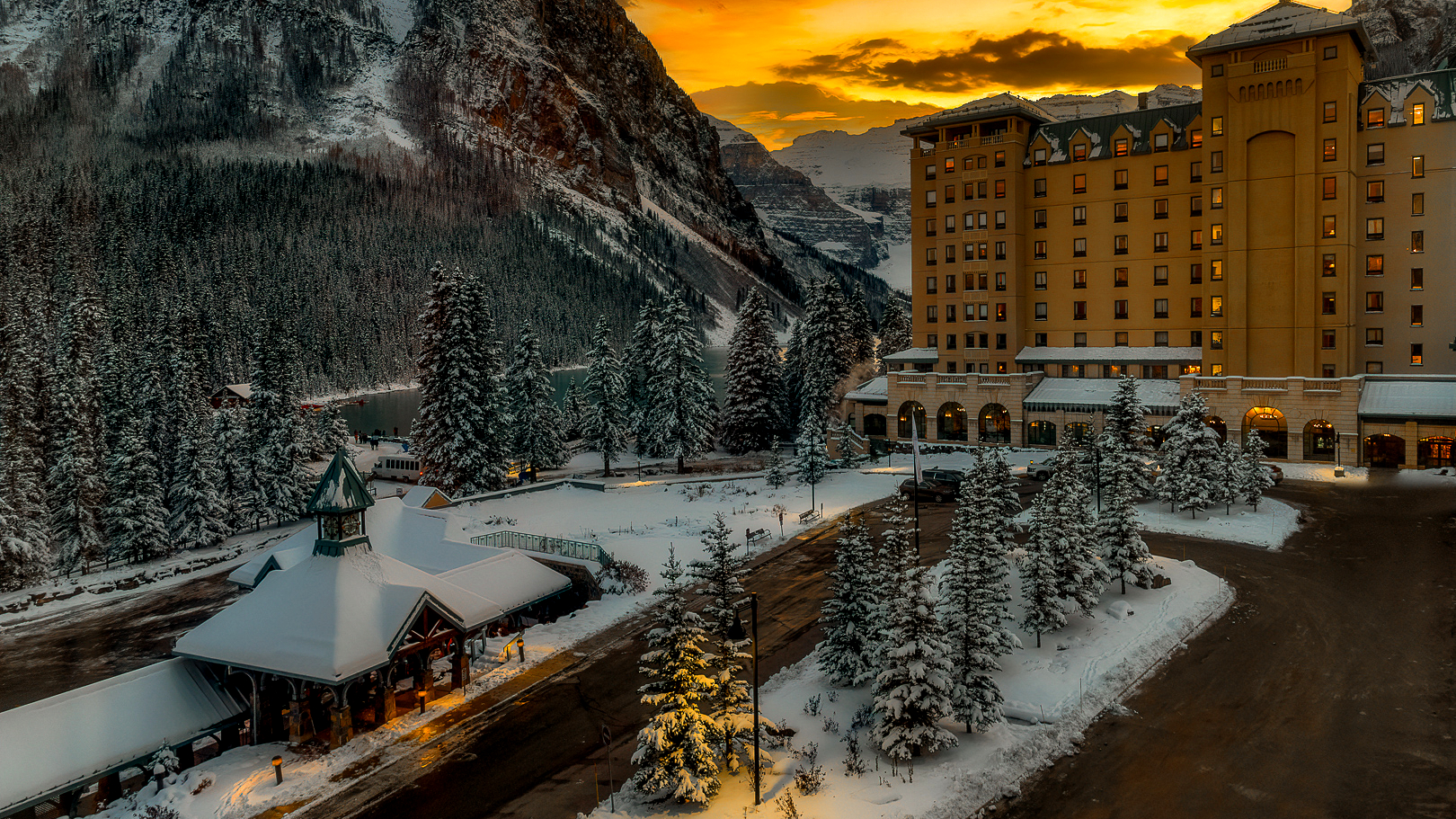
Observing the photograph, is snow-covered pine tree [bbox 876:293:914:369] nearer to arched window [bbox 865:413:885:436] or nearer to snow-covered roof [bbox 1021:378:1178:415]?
arched window [bbox 865:413:885:436]

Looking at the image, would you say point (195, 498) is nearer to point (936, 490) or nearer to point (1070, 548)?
point (936, 490)

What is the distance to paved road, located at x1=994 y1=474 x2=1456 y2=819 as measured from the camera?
19.3 meters

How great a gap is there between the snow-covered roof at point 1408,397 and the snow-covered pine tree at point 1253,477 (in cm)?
1577

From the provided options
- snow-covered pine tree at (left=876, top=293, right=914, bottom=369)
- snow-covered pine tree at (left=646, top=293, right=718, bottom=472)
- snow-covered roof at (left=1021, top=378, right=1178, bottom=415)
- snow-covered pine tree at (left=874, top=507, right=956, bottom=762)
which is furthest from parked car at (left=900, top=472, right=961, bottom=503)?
snow-covered pine tree at (left=876, top=293, right=914, bottom=369)

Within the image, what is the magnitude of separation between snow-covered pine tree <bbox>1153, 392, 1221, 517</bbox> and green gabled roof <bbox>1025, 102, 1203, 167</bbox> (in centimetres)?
3058

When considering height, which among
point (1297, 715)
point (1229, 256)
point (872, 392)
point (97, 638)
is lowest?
point (97, 638)

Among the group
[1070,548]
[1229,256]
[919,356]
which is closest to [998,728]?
[1070,548]

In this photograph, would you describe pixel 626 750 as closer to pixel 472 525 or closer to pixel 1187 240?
pixel 472 525

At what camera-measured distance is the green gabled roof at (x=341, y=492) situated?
27.0 m

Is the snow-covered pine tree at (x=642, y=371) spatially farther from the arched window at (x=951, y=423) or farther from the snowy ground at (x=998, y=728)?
the snowy ground at (x=998, y=728)

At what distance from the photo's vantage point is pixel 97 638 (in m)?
37.6

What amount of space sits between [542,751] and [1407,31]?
18343 cm

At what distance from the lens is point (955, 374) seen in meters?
72.7

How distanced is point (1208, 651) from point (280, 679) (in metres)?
28.0
